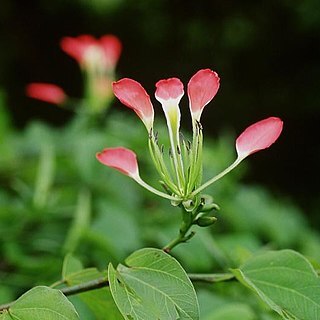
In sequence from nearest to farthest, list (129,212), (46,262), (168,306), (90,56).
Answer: (168,306)
(46,262)
(129,212)
(90,56)

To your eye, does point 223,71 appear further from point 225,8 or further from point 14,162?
point 14,162

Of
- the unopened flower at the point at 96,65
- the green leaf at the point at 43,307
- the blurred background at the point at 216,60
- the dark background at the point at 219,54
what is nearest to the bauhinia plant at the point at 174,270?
the green leaf at the point at 43,307

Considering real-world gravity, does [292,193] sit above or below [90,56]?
below

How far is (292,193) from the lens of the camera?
10.6ft

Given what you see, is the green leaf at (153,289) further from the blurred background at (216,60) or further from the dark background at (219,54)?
the dark background at (219,54)

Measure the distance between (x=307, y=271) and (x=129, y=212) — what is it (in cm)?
61

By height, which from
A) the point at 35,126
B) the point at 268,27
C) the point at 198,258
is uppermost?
the point at 198,258

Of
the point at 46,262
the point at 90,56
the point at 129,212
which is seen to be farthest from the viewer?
the point at 90,56

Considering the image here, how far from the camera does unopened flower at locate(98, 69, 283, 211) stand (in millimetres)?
579

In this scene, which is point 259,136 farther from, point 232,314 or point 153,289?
point 232,314

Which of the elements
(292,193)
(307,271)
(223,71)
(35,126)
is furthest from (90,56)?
(223,71)

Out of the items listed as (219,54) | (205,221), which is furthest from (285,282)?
(219,54)

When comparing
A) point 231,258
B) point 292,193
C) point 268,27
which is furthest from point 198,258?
point 268,27

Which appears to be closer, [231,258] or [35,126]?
[231,258]
